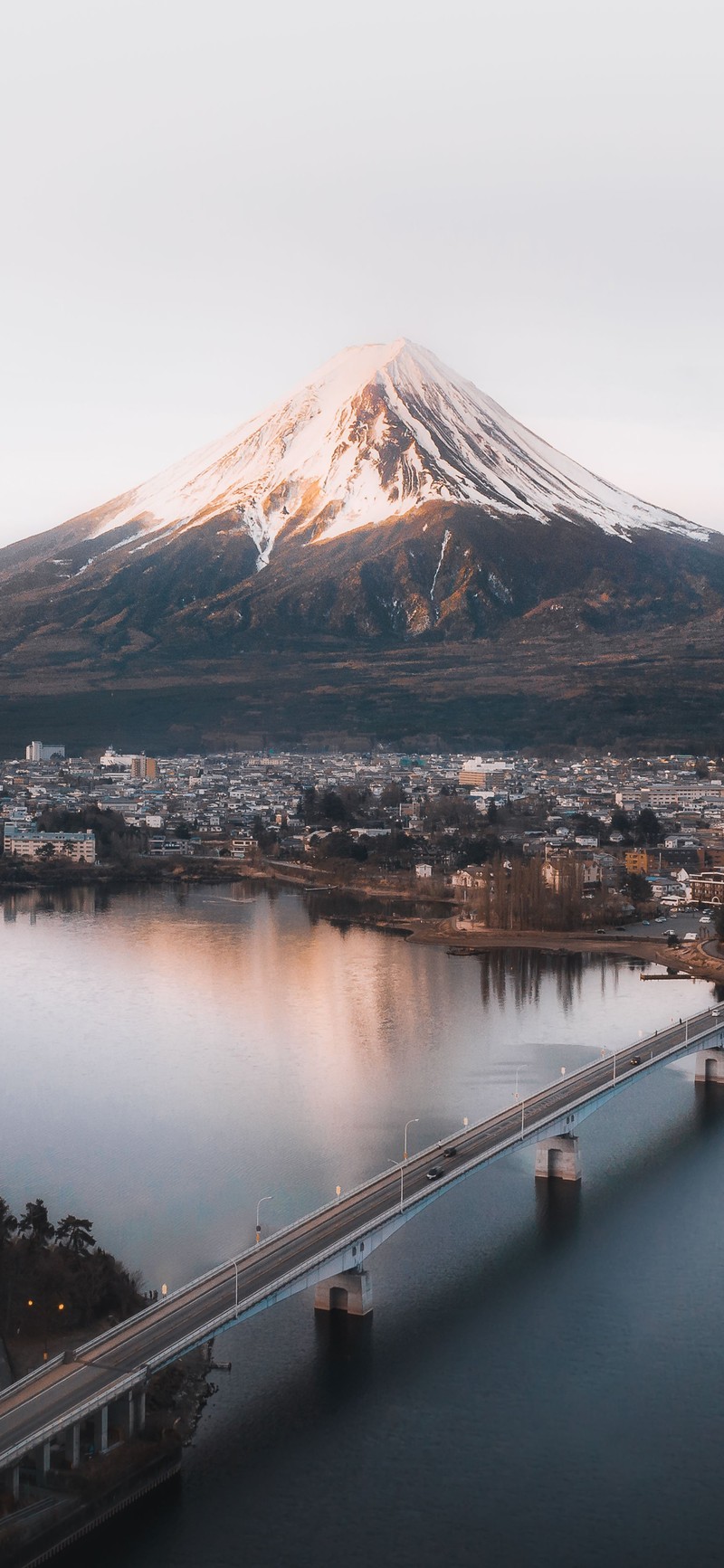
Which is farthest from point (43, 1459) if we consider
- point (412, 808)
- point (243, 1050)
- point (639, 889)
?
point (412, 808)

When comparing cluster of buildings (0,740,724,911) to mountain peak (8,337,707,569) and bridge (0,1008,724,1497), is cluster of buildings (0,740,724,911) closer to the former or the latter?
bridge (0,1008,724,1497)

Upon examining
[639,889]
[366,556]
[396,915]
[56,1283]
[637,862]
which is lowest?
[56,1283]

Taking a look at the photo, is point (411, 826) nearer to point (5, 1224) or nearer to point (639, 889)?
point (639, 889)

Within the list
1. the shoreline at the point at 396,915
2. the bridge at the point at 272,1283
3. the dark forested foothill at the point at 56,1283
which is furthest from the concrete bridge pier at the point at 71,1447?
the shoreline at the point at 396,915

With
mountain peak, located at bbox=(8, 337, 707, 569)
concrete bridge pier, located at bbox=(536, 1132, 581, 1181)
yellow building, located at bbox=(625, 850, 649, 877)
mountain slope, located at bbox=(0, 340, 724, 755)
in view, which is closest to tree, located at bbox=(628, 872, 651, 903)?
yellow building, located at bbox=(625, 850, 649, 877)

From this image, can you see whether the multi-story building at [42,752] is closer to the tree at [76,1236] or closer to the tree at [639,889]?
the tree at [639,889]

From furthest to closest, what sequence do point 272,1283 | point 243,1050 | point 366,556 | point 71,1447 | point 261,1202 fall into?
point 366,556 → point 243,1050 → point 261,1202 → point 272,1283 → point 71,1447
